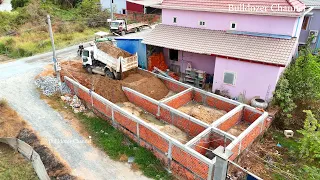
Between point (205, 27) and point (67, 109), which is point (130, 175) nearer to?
point (67, 109)

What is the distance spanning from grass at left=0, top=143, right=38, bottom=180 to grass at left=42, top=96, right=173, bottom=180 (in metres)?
2.95

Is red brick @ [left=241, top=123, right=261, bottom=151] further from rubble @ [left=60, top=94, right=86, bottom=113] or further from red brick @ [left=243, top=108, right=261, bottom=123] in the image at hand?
rubble @ [left=60, top=94, right=86, bottom=113]

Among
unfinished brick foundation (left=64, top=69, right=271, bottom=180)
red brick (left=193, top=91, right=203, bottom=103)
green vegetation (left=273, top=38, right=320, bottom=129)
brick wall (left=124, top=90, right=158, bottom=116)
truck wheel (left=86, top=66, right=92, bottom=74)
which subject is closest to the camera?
unfinished brick foundation (left=64, top=69, right=271, bottom=180)

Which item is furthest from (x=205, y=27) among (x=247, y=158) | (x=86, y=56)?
(x=247, y=158)

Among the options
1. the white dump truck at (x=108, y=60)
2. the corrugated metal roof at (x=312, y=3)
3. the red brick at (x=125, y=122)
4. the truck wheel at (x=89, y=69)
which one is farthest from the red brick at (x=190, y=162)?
the corrugated metal roof at (x=312, y=3)

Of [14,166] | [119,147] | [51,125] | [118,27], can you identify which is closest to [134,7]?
[118,27]

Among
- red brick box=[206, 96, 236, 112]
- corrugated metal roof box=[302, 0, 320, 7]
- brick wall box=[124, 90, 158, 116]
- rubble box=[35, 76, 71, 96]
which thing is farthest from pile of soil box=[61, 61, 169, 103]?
corrugated metal roof box=[302, 0, 320, 7]

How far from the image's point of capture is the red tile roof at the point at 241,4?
48.1 ft

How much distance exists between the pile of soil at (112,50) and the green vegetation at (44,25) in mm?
9793

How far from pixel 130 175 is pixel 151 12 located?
32498 millimetres

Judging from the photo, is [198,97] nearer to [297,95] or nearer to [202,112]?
[202,112]

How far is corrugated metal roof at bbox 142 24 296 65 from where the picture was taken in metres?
14.1

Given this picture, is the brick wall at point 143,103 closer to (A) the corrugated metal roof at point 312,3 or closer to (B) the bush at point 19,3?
(A) the corrugated metal roof at point 312,3

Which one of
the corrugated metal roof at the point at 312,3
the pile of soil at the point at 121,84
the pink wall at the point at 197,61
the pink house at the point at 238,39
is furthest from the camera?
the corrugated metal roof at the point at 312,3
